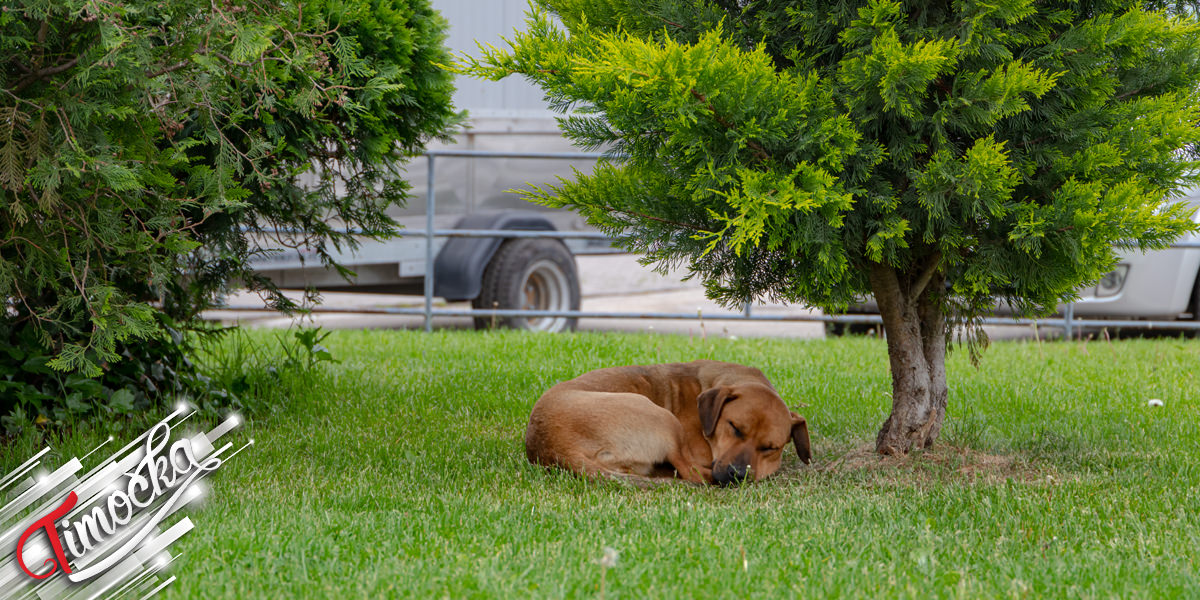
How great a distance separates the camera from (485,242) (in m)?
10.3

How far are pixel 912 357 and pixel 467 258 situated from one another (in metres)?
6.27

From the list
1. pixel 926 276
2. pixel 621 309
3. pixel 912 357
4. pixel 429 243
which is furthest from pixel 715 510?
pixel 621 309

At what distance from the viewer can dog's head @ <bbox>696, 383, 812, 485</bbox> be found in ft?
14.0

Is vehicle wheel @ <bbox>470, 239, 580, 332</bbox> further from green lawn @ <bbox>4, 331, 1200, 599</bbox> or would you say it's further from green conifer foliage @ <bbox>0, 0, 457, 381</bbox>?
green conifer foliage @ <bbox>0, 0, 457, 381</bbox>

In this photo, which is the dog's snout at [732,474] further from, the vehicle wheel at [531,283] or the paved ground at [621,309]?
the paved ground at [621,309]

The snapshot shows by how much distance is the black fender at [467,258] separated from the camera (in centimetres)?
1020

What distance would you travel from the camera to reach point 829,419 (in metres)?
5.60

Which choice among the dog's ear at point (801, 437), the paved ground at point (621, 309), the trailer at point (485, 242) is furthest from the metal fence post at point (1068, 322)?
the dog's ear at point (801, 437)

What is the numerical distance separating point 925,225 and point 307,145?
10.1ft

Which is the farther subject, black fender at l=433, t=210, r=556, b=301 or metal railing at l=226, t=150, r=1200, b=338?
black fender at l=433, t=210, r=556, b=301

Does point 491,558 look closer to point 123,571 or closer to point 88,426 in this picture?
point 123,571

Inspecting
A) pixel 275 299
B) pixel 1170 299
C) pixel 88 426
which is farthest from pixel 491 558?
pixel 1170 299

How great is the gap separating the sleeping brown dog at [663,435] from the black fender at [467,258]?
5.76 metres

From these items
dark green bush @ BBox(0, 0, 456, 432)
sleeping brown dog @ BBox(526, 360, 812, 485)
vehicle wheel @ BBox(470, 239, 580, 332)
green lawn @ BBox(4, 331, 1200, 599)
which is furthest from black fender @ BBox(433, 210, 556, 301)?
sleeping brown dog @ BBox(526, 360, 812, 485)
